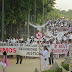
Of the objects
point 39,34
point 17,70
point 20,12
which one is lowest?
point 17,70

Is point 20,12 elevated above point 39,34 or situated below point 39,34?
above

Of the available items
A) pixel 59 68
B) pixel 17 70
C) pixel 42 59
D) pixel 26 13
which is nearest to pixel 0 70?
pixel 17 70

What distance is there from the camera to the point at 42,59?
18.0 m

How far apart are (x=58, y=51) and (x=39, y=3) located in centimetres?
3493

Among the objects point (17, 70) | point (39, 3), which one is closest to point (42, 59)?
point (17, 70)

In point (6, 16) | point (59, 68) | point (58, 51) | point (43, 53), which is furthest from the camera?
point (6, 16)

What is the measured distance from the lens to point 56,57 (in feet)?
87.0

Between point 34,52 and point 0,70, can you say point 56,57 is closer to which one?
point 34,52

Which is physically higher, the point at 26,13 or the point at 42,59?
the point at 26,13

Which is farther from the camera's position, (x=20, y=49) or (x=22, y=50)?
(x=20, y=49)

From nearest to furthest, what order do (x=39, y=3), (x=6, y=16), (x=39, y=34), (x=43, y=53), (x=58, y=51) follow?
(x=43, y=53) → (x=39, y=34) → (x=58, y=51) → (x=6, y=16) → (x=39, y=3)

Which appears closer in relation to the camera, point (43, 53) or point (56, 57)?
point (43, 53)

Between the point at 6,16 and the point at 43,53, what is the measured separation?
22414 mm

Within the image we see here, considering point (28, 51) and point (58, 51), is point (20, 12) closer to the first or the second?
point (58, 51)
